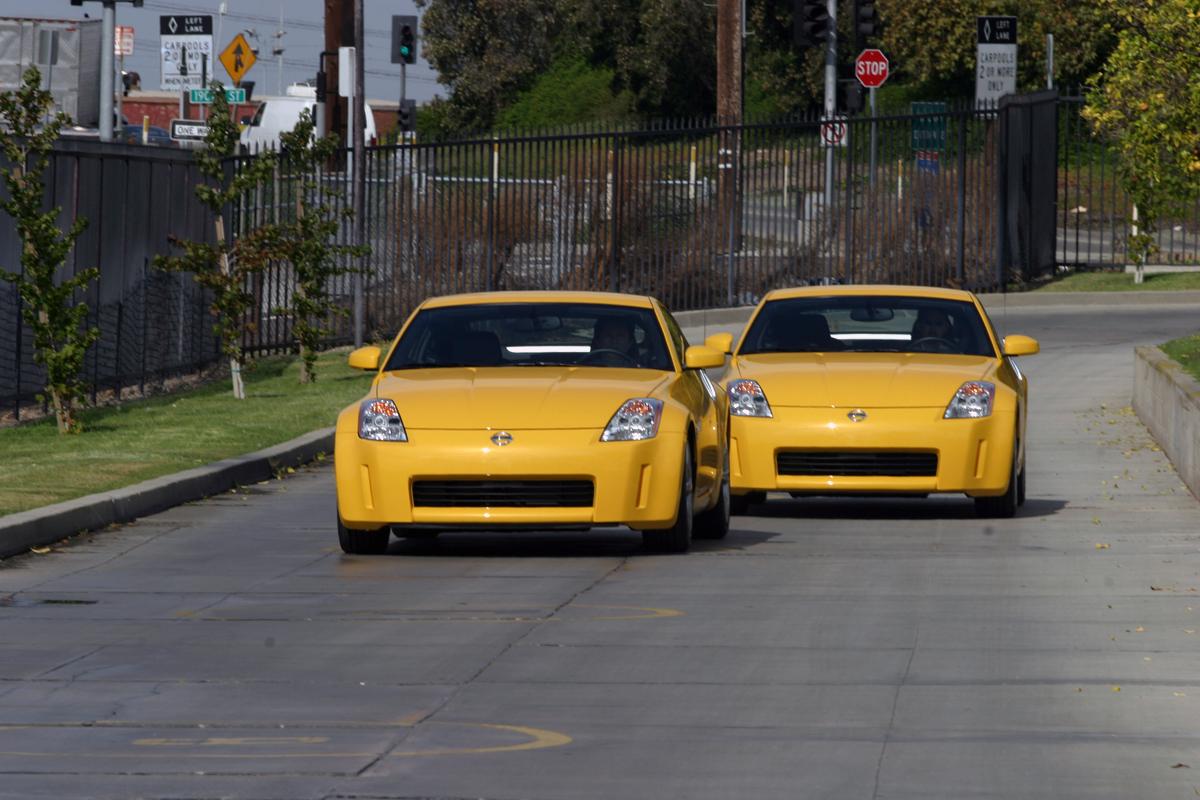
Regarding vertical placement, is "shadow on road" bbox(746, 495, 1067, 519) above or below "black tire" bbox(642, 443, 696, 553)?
below

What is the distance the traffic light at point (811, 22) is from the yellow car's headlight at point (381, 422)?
79.8ft

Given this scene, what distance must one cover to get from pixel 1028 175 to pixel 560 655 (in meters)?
25.9

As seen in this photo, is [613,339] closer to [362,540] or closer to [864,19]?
[362,540]

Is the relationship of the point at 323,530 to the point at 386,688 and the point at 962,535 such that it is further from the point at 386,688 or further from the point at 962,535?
the point at 386,688

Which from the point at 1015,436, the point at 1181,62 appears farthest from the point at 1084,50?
the point at 1015,436

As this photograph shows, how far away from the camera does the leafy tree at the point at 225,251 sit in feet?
71.2

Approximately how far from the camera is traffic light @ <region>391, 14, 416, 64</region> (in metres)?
47.7

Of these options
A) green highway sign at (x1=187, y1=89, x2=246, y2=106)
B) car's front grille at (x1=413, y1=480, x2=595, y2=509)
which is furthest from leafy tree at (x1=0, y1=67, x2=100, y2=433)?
green highway sign at (x1=187, y1=89, x2=246, y2=106)

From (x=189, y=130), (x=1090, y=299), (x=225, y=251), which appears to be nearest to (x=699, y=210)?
(x=1090, y=299)

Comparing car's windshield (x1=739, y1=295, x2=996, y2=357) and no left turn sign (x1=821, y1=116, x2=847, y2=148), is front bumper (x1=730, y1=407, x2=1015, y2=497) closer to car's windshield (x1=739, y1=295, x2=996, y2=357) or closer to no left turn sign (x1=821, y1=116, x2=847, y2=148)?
car's windshield (x1=739, y1=295, x2=996, y2=357)

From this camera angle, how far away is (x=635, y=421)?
12.6 metres

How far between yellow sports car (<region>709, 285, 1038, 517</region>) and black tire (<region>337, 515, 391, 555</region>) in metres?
2.83

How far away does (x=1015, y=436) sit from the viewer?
48.1 ft

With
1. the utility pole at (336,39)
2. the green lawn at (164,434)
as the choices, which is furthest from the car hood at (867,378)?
the utility pole at (336,39)
